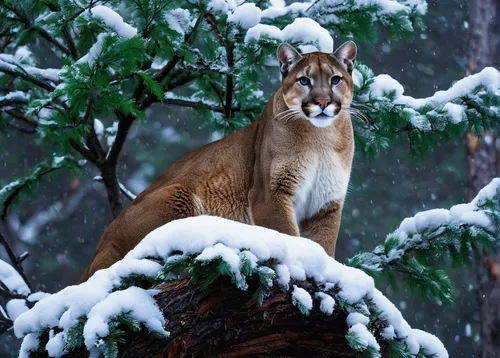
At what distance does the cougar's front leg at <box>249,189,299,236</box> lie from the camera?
5102 mm

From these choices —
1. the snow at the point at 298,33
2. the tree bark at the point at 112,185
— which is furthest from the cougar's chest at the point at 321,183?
the tree bark at the point at 112,185

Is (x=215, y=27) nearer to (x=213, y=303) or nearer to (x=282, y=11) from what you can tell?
(x=282, y=11)

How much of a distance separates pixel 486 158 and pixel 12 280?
5.66 meters

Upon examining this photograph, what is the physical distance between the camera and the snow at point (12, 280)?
19.9ft

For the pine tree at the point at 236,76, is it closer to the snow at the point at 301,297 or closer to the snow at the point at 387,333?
the snow at the point at 387,333

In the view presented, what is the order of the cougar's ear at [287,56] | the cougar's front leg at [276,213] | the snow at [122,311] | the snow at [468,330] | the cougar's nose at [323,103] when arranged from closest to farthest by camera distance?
the snow at [122,311] → the cougar's nose at [323,103] → the cougar's front leg at [276,213] → the cougar's ear at [287,56] → the snow at [468,330]

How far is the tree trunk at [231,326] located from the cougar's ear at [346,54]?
1.86 m

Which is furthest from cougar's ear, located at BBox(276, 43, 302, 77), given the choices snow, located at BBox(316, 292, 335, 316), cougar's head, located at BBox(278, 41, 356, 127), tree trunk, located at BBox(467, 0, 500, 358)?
tree trunk, located at BBox(467, 0, 500, 358)

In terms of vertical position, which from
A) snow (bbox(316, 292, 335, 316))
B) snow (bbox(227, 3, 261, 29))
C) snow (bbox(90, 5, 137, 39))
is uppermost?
snow (bbox(90, 5, 137, 39))

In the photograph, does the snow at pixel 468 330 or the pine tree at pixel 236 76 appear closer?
the pine tree at pixel 236 76

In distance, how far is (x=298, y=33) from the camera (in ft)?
17.5

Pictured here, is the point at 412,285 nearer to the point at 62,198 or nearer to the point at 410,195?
the point at 410,195

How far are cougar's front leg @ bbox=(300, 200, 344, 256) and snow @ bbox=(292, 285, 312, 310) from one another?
1.59m

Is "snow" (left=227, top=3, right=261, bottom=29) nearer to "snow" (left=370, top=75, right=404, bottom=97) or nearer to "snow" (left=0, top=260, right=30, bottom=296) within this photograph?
"snow" (left=370, top=75, right=404, bottom=97)
